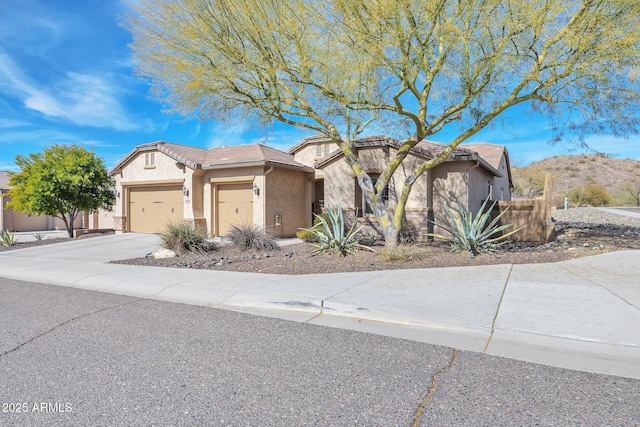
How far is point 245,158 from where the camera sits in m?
18.4

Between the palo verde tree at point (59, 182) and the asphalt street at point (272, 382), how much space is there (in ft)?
44.8

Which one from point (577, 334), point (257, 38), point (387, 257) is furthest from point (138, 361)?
point (257, 38)

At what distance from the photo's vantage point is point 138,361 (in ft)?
13.8

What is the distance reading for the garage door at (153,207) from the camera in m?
19.6

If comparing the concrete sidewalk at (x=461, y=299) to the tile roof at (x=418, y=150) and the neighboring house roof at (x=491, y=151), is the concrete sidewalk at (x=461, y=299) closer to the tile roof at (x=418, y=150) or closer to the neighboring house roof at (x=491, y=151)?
the tile roof at (x=418, y=150)

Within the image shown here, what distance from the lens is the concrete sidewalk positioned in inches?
182

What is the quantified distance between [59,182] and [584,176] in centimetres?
6564

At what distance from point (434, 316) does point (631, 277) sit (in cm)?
440

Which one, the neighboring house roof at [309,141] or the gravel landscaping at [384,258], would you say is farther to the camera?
Answer: the neighboring house roof at [309,141]

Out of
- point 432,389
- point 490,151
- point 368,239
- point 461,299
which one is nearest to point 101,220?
point 368,239

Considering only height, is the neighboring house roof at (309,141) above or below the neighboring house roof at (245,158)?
above

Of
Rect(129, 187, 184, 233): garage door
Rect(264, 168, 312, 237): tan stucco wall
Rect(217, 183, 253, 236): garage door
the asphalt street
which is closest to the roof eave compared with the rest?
Rect(264, 168, 312, 237): tan stucco wall

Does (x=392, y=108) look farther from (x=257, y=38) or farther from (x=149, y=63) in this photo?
(x=149, y=63)

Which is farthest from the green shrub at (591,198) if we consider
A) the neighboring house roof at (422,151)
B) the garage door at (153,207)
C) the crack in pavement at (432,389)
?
the crack in pavement at (432,389)
